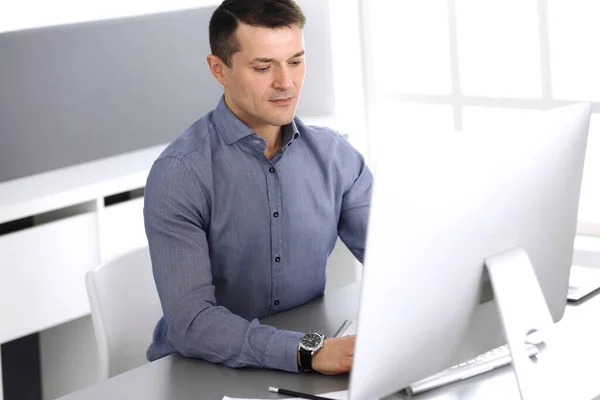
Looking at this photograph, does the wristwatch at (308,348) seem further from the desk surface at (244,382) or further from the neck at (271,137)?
the neck at (271,137)

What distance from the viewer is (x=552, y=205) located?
174 cm

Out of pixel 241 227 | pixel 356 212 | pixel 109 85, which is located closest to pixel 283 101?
pixel 241 227

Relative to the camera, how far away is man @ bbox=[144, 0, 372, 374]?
6.37 feet

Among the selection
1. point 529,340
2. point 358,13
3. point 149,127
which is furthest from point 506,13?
point 529,340

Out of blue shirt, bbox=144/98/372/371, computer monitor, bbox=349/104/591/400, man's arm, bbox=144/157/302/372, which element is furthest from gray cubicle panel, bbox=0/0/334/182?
computer monitor, bbox=349/104/591/400

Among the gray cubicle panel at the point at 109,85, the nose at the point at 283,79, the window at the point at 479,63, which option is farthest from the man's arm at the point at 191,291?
the window at the point at 479,63

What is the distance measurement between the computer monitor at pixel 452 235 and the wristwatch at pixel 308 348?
0.24 metres

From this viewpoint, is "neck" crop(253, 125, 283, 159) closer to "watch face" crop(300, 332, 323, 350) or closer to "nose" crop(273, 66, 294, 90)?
"nose" crop(273, 66, 294, 90)

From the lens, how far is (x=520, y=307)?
1664mm

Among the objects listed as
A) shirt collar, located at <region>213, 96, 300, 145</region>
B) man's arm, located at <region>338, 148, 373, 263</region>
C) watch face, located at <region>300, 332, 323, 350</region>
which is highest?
shirt collar, located at <region>213, 96, 300, 145</region>

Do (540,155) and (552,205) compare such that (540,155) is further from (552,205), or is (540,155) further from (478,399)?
(478,399)

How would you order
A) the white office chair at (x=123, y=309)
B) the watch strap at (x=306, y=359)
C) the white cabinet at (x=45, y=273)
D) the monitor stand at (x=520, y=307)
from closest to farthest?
1. the monitor stand at (x=520, y=307)
2. the watch strap at (x=306, y=359)
3. the white office chair at (x=123, y=309)
4. the white cabinet at (x=45, y=273)

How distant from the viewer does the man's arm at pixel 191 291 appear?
1874 millimetres

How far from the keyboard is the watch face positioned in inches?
7.4
